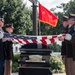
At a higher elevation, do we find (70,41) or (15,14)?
(15,14)

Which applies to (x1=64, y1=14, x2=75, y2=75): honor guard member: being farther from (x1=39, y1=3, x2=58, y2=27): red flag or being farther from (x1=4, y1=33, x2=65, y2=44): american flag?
(x1=39, y1=3, x2=58, y2=27): red flag

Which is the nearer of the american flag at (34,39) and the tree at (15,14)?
the american flag at (34,39)

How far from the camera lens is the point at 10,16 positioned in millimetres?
29609

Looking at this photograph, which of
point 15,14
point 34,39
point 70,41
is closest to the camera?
point 70,41

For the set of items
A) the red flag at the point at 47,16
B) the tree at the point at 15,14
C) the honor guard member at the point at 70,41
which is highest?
the tree at the point at 15,14

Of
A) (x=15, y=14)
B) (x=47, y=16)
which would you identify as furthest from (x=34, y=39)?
(x=15, y=14)

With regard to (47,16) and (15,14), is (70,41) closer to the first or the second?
(47,16)

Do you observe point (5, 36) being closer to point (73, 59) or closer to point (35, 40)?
point (35, 40)

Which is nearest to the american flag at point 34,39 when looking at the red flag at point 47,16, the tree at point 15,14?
the red flag at point 47,16

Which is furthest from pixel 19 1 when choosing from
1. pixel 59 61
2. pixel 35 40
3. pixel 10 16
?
pixel 35 40

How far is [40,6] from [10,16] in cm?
1992

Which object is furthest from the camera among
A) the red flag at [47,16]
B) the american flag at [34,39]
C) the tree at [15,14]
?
the tree at [15,14]

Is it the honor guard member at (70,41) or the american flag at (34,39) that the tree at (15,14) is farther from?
the honor guard member at (70,41)

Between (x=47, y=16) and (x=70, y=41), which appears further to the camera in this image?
(x=47, y=16)
